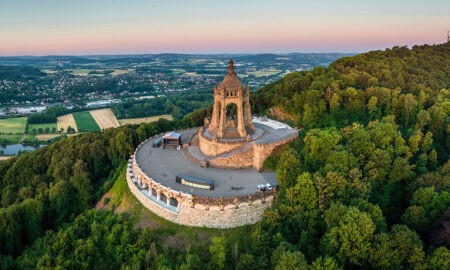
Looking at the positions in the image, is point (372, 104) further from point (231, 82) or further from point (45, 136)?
point (45, 136)

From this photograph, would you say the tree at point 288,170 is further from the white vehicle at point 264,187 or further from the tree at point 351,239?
the tree at point 351,239

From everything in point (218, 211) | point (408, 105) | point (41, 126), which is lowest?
point (41, 126)

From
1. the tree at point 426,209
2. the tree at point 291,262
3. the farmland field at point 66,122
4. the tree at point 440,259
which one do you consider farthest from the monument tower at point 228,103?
the farmland field at point 66,122

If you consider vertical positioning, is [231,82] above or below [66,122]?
above

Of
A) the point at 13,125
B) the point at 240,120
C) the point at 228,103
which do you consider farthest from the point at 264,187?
the point at 13,125

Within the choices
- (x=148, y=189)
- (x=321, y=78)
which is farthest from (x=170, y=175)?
(x=321, y=78)

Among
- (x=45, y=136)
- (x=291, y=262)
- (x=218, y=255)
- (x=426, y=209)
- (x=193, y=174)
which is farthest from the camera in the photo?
(x=45, y=136)
